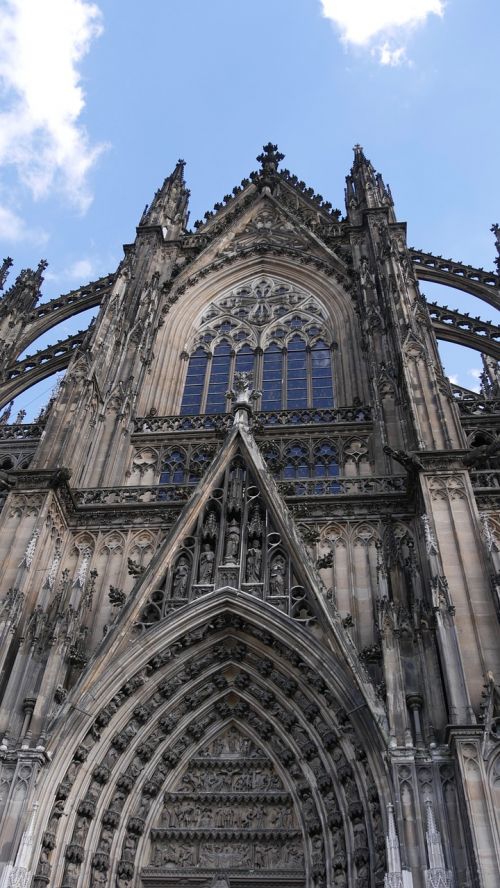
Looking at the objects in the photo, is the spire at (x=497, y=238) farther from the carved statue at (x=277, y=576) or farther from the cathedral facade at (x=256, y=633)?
the carved statue at (x=277, y=576)

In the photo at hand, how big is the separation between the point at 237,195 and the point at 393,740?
839 inches

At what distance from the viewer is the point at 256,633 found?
39.9 ft

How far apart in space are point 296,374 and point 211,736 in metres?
10.1

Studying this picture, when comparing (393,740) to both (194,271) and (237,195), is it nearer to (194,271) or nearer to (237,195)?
(194,271)

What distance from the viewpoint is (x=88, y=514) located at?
14578 mm

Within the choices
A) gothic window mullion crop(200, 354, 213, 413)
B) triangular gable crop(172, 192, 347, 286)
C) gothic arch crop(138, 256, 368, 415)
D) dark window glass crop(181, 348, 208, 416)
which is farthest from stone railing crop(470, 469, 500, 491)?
triangular gable crop(172, 192, 347, 286)

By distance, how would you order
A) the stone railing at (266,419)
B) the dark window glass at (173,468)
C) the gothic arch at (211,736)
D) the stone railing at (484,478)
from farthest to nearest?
the stone railing at (266,419) → the dark window glass at (173,468) → the stone railing at (484,478) → the gothic arch at (211,736)

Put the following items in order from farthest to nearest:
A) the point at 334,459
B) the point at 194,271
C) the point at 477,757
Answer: the point at 194,271, the point at 334,459, the point at 477,757

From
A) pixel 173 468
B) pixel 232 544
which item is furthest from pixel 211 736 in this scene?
pixel 173 468

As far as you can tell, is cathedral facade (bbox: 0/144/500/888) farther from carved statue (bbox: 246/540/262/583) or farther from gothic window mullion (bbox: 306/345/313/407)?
gothic window mullion (bbox: 306/345/313/407)

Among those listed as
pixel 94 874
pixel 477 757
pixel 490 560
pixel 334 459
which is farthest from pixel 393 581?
pixel 94 874

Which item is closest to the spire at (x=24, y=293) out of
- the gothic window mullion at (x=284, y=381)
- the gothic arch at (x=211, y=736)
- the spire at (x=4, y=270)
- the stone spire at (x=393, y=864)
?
the spire at (x=4, y=270)

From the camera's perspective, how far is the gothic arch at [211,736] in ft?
33.5

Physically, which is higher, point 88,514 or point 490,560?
point 88,514
